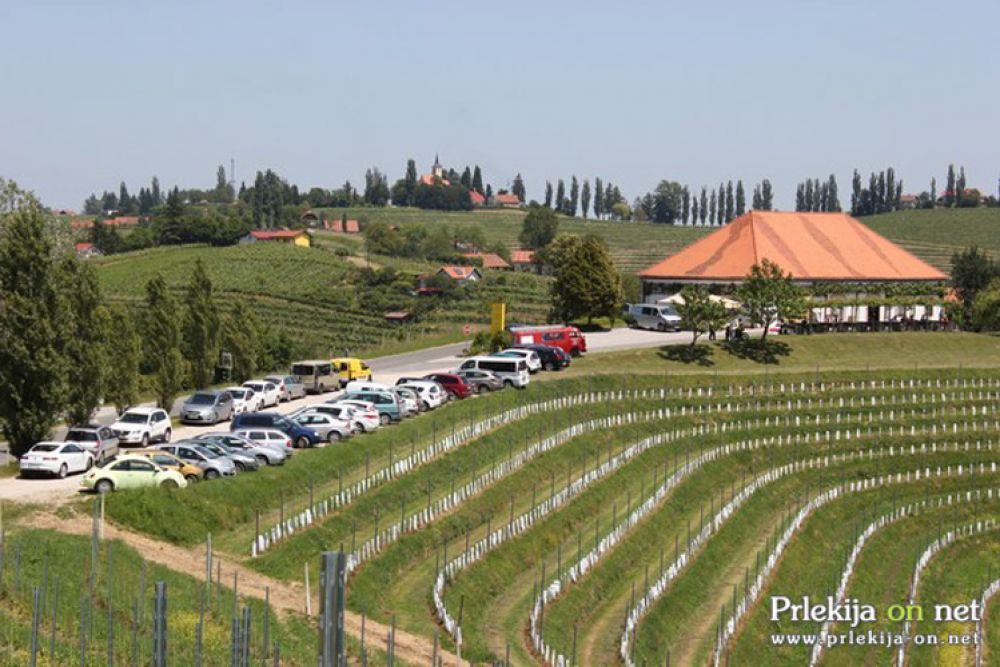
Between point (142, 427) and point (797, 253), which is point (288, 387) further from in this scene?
point (797, 253)

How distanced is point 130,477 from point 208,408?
15370 millimetres

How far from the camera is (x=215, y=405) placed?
52.2 metres

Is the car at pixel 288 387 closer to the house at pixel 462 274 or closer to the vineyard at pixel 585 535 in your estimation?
the vineyard at pixel 585 535

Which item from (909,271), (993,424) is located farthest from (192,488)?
(909,271)

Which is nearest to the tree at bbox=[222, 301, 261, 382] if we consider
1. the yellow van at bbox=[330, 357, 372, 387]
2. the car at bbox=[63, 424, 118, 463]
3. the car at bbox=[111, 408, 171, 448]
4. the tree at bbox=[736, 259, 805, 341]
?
the yellow van at bbox=[330, 357, 372, 387]

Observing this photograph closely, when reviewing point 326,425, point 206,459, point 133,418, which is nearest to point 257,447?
point 206,459

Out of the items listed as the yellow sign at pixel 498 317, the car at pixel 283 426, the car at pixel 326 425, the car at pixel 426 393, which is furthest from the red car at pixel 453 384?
the yellow sign at pixel 498 317

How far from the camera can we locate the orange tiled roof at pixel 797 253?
10188 centimetres

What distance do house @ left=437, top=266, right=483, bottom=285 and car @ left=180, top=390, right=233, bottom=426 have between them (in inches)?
3518

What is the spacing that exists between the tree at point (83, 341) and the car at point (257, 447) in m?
5.71

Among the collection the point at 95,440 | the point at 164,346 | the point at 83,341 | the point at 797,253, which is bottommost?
the point at 95,440

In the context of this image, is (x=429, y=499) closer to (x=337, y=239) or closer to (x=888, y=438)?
(x=888, y=438)

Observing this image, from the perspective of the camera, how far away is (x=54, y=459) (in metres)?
39.5

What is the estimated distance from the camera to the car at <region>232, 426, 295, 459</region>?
43.3 m
